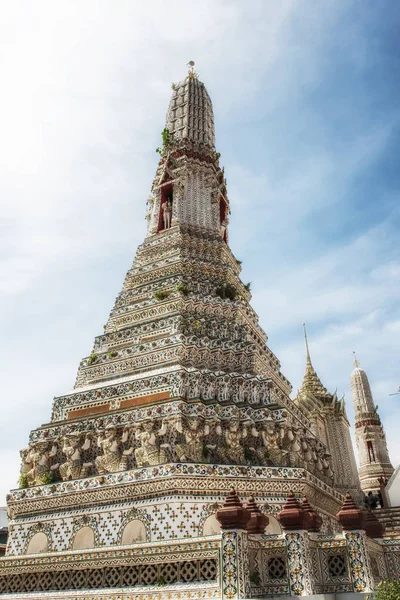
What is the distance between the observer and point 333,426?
2938cm

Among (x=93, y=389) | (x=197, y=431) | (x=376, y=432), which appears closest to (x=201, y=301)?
(x=93, y=389)

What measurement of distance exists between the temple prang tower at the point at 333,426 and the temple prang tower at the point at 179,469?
10.1 metres

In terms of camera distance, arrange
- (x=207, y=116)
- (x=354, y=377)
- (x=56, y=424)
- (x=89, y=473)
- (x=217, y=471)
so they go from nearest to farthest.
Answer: (x=217, y=471) → (x=89, y=473) → (x=56, y=424) → (x=207, y=116) → (x=354, y=377)

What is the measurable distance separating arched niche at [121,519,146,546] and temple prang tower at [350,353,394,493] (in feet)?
76.4

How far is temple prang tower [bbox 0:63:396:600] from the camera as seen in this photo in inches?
326

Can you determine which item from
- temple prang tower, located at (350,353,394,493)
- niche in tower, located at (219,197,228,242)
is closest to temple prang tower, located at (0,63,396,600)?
niche in tower, located at (219,197,228,242)

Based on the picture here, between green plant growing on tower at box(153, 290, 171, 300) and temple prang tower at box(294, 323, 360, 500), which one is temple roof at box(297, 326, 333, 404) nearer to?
temple prang tower at box(294, 323, 360, 500)

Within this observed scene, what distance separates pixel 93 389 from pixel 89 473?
111 inches

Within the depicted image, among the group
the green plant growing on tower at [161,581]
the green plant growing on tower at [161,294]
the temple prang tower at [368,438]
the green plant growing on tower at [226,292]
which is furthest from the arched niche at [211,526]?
the temple prang tower at [368,438]

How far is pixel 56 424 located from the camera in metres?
15.6

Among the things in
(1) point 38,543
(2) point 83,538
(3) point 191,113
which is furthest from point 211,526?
(3) point 191,113

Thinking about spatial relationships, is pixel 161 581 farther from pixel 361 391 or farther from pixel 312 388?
pixel 361 391

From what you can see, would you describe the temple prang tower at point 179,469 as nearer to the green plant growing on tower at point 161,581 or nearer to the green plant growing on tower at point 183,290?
the green plant growing on tower at point 161,581

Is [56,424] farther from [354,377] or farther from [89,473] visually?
[354,377]
